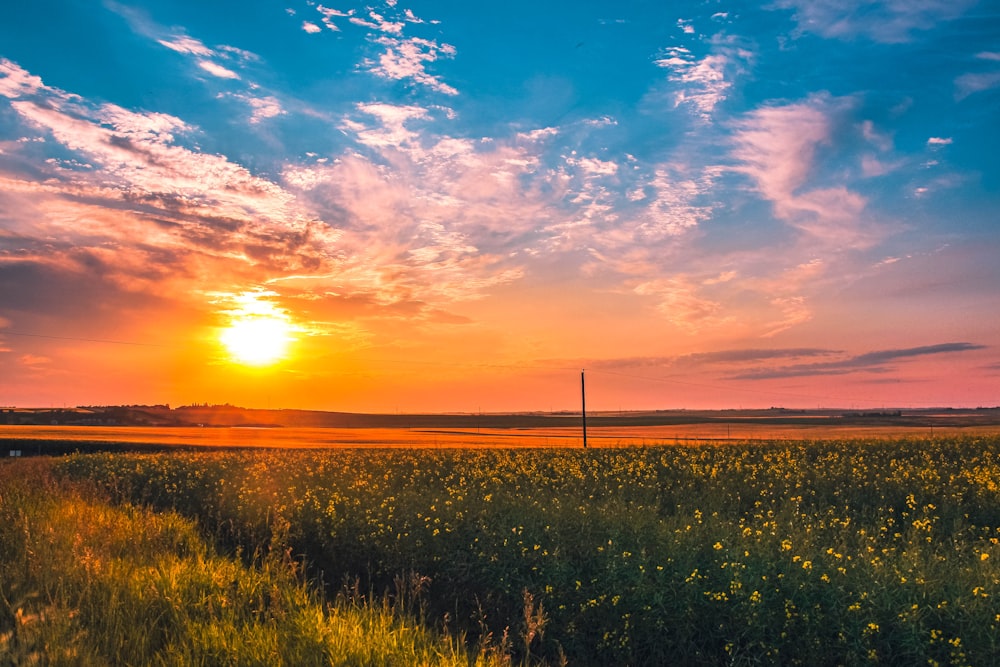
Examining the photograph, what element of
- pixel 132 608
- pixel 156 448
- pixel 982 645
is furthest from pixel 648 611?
pixel 156 448

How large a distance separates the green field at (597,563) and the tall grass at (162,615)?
0.05 metres

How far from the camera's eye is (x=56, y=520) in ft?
36.3

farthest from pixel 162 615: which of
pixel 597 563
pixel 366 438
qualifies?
pixel 366 438

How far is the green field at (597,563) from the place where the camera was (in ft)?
23.0

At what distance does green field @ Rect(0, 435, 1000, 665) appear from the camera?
7016 mm

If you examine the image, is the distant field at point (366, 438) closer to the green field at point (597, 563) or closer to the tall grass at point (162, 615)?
the green field at point (597, 563)

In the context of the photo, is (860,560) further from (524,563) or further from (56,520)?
(56,520)

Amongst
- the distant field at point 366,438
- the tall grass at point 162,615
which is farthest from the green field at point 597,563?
the distant field at point 366,438

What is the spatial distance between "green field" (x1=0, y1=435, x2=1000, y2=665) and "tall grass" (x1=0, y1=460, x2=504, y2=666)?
0.05m

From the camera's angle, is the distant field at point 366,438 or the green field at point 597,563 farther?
the distant field at point 366,438

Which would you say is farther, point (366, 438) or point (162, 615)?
point (366, 438)

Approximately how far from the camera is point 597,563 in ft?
31.1

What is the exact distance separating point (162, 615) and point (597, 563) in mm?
5601

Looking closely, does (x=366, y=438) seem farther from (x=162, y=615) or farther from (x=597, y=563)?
(x=162, y=615)
